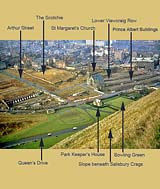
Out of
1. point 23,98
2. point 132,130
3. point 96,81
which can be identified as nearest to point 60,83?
point 96,81

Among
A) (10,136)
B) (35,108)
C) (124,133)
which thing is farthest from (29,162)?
(124,133)

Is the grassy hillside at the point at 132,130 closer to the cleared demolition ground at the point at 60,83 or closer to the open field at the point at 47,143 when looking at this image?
the open field at the point at 47,143

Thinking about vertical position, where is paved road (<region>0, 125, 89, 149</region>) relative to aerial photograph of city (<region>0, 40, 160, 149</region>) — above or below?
below

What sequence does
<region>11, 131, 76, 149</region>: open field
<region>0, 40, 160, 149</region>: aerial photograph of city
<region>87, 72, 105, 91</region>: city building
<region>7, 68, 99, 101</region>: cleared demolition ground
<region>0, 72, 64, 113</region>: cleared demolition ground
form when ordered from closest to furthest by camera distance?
1. <region>11, 131, 76, 149</region>: open field
2. <region>0, 40, 160, 149</region>: aerial photograph of city
3. <region>0, 72, 64, 113</region>: cleared demolition ground
4. <region>7, 68, 99, 101</region>: cleared demolition ground
5. <region>87, 72, 105, 91</region>: city building

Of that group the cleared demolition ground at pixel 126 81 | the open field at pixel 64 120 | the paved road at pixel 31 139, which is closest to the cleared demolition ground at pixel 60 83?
the open field at pixel 64 120

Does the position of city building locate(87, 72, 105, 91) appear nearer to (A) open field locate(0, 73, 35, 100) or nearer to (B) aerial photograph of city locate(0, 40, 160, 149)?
(B) aerial photograph of city locate(0, 40, 160, 149)

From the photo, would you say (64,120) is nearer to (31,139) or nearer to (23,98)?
(31,139)

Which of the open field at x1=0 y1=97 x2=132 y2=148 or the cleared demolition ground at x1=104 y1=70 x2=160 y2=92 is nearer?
the open field at x1=0 y1=97 x2=132 y2=148

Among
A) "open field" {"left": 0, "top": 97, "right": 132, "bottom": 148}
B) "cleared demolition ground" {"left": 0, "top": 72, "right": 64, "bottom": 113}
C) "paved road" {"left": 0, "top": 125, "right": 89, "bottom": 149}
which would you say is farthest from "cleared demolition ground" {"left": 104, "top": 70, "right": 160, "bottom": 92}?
"paved road" {"left": 0, "top": 125, "right": 89, "bottom": 149}
